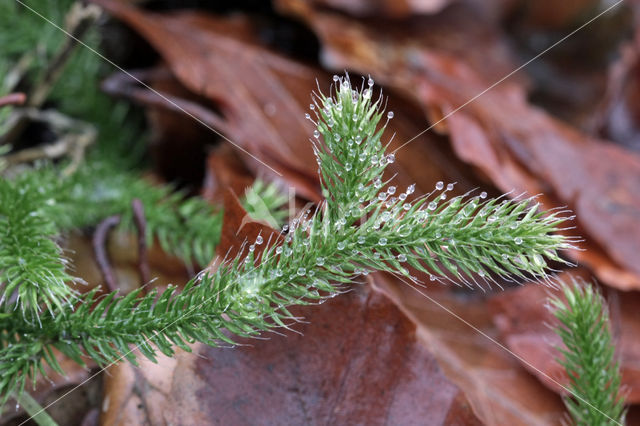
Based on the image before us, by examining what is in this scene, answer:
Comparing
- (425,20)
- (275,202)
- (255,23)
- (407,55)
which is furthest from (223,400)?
(425,20)

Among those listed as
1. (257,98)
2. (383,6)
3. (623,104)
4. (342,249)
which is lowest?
(342,249)

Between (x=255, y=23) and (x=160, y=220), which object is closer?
(x=160, y=220)

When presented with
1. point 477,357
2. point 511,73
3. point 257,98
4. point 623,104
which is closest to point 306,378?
point 477,357

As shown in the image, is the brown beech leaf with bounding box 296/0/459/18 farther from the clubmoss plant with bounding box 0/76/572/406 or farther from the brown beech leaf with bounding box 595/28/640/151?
Result: the clubmoss plant with bounding box 0/76/572/406

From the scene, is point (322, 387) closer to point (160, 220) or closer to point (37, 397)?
point (37, 397)

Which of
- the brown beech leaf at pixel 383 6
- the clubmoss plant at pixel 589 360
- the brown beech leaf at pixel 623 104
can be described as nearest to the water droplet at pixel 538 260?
the clubmoss plant at pixel 589 360

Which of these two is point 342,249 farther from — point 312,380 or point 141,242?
point 141,242
